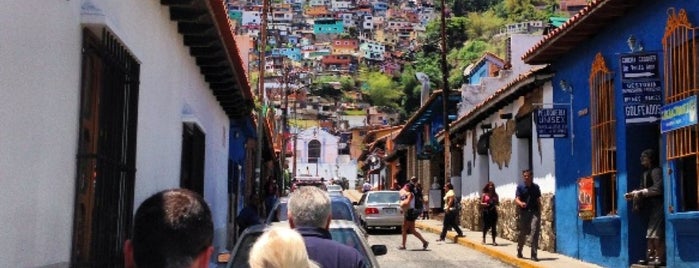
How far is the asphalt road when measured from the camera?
15.4m

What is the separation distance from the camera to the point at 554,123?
1522cm

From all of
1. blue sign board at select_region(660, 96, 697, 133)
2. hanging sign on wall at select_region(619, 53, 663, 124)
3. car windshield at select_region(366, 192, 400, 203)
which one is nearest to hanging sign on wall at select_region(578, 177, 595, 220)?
hanging sign on wall at select_region(619, 53, 663, 124)

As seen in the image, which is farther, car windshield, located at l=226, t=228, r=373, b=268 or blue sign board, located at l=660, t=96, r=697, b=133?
blue sign board, located at l=660, t=96, r=697, b=133

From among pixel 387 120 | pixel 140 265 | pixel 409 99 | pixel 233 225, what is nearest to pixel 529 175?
pixel 233 225

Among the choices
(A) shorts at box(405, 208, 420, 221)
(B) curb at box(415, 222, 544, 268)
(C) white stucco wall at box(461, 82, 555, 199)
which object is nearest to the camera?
(B) curb at box(415, 222, 544, 268)

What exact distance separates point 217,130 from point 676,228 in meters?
9.13

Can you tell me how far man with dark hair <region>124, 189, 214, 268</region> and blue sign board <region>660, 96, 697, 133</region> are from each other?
841 centimetres

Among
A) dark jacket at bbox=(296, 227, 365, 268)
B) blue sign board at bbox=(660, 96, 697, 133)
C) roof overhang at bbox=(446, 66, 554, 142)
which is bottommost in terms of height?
dark jacket at bbox=(296, 227, 365, 268)

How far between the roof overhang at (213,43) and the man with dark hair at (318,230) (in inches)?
185

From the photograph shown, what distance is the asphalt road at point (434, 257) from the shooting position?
15398 millimetres

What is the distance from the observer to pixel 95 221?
21.2 feet

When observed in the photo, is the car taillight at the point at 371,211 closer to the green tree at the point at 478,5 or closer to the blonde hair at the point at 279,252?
the blonde hair at the point at 279,252

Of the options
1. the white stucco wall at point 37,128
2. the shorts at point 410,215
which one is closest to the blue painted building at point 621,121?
the shorts at point 410,215

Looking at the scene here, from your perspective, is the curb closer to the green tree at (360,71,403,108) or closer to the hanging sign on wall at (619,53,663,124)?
the hanging sign on wall at (619,53,663,124)
